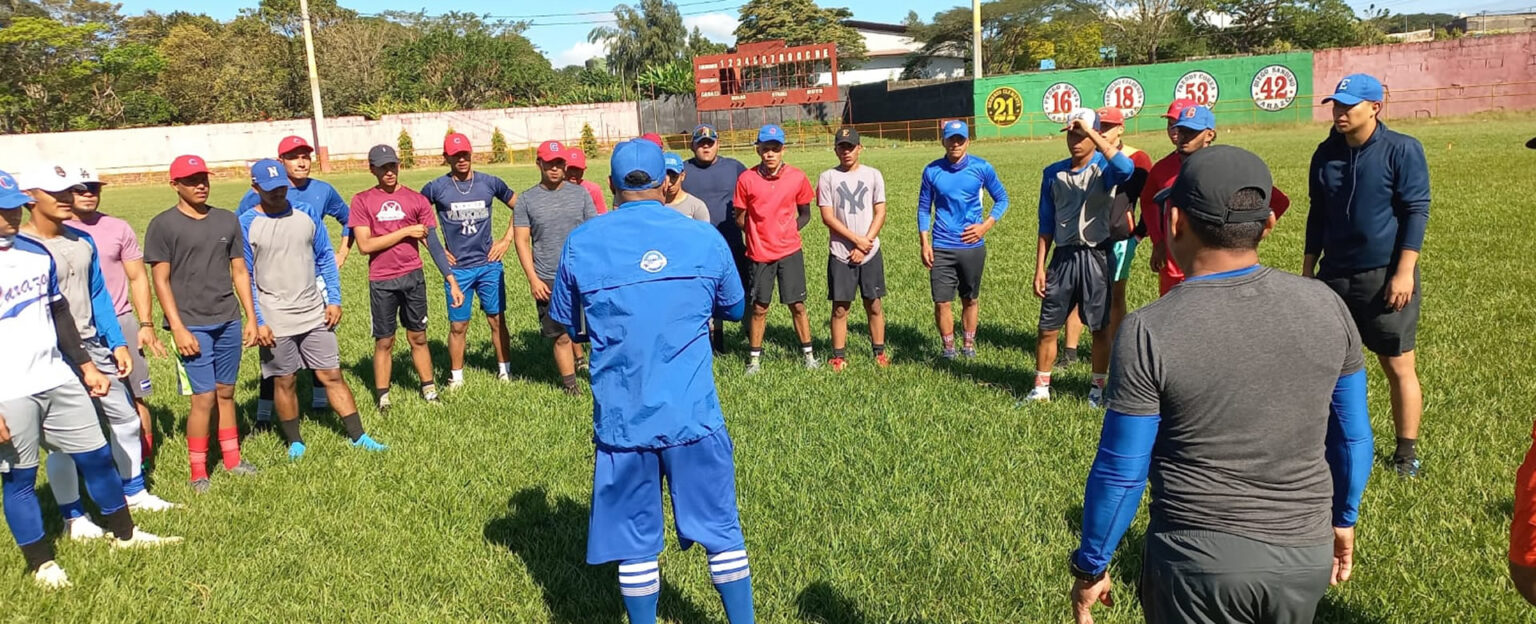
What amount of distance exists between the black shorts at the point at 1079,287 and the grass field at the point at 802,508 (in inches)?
25.5

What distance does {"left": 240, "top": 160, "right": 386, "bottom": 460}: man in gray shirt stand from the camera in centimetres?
628

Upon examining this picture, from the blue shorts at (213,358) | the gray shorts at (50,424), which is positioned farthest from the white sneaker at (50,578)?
the blue shorts at (213,358)

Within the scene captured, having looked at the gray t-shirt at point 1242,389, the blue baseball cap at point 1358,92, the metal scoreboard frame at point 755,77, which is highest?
the metal scoreboard frame at point 755,77

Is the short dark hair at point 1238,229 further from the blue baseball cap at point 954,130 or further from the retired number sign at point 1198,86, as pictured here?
the retired number sign at point 1198,86

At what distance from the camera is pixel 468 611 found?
4.34m

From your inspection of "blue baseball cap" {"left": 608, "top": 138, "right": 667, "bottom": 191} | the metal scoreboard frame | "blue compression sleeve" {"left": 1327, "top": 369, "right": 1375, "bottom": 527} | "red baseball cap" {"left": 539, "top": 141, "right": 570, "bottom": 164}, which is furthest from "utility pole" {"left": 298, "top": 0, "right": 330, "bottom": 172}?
"blue compression sleeve" {"left": 1327, "top": 369, "right": 1375, "bottom": 527}

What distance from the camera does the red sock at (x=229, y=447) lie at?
6.25 metres

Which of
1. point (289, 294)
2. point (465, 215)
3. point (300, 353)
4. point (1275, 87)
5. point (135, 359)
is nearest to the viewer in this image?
point (135, 359)

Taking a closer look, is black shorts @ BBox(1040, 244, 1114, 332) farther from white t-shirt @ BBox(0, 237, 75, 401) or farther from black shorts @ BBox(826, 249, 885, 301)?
white t-shirt @ BBox(0, 237, 75, 401)

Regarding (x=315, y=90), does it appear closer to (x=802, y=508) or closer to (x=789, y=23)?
(x=802, y=508)

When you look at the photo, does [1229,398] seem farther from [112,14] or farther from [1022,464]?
[112,14]

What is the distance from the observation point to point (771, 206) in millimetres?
8094

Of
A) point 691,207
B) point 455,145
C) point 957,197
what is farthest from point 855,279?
point 455,145

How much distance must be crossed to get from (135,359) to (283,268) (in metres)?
1.18
